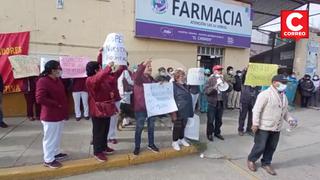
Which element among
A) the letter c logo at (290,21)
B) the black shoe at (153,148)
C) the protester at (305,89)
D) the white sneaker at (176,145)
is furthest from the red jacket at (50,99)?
the letter c logo at (290,21)

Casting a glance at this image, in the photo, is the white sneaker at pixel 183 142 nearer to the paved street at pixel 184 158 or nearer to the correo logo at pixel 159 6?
the paved street at pixel 184 158

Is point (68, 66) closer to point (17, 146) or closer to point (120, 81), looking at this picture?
point (120, 81)

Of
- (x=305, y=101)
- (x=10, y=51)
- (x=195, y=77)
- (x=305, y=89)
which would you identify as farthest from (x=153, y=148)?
(x=305, y=101)

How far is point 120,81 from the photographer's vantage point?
24.4ft

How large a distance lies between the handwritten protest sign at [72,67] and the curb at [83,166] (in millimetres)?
3504

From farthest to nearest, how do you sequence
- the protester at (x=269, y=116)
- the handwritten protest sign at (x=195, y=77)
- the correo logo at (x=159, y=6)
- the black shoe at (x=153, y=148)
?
the correo logo at (x=159, y=6), the handwritten protest sign at (x=195, y=77), the black shoe at (x=153, y=148), the protester at (x=269, y=116)

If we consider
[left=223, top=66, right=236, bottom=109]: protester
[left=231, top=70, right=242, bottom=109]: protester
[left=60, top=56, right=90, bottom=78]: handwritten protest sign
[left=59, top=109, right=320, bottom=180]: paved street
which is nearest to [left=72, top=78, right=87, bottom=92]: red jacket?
[left=60, top=56, right=90, bottom=78]: handwritten protest sign

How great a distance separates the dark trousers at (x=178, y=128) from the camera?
6377 millimetres

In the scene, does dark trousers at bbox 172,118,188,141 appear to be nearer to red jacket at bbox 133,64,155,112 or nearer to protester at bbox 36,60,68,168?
red jacket at bbox 133,64,155,112

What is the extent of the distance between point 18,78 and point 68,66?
4.20ft

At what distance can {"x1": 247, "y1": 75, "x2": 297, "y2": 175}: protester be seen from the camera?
5383mm

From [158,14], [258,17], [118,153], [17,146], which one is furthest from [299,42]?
[17,146]

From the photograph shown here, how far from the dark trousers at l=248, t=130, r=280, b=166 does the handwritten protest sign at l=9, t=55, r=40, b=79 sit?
18.5 ft

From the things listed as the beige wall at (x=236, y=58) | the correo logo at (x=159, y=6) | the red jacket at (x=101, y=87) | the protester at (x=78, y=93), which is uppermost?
the correo logo at (x=159, y=6)
